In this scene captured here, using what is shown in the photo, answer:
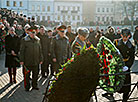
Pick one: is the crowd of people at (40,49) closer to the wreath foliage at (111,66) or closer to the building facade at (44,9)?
the wreath foliage at (111,66)

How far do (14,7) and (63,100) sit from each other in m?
83.5

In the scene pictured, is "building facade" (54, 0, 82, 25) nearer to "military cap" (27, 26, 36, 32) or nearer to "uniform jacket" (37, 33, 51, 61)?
"uniform jacket" (37, 33, 51, 61)

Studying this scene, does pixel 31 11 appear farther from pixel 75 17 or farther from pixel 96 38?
pixel 96 38

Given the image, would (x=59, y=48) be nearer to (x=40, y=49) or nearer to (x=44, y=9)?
(x=40, y=49)

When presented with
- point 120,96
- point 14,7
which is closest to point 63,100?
point 120,96

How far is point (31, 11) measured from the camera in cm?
8788

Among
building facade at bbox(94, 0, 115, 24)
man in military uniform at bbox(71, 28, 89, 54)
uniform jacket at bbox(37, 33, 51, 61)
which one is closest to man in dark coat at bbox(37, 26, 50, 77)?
uniform jacket at bbox(37, 33, 51, 61)

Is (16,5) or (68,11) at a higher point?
(16,5)

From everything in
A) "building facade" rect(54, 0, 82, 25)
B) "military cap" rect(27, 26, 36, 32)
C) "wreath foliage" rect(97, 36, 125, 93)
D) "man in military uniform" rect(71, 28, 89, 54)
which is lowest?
"wreath foliage" rect(97, 36, 125, 93)

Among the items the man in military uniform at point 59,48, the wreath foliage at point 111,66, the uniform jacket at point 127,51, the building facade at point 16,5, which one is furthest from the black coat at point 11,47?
the building facade at point 16,5

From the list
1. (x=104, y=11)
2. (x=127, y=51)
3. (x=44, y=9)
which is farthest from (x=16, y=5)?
(x=127, y=51)

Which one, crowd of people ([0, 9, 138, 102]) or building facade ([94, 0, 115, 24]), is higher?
building facade ([94, 0, 115, 24])

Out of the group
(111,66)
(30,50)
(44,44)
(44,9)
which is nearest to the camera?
(111,66)

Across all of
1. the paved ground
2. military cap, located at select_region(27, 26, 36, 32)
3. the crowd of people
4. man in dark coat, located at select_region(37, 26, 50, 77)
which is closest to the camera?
the crowd of people
